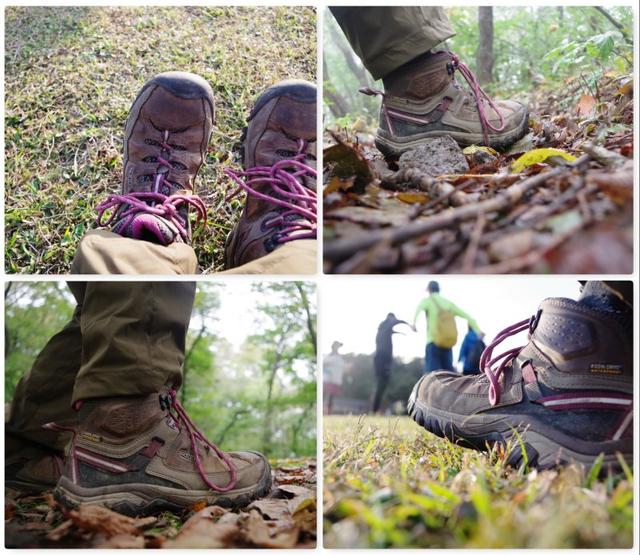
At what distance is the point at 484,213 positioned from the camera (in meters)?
0.90

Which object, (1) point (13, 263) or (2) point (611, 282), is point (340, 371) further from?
(1) point (13, 263)

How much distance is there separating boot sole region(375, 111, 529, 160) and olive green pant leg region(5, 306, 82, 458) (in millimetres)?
859

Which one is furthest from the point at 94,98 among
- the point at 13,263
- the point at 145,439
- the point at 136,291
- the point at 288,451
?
the point at 288,451

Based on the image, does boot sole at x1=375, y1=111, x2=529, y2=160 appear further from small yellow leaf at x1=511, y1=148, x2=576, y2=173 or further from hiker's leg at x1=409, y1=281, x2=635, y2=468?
hiker's leg at x1=409, y1=281, x2=635, y2=468

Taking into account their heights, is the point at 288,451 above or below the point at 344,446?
below

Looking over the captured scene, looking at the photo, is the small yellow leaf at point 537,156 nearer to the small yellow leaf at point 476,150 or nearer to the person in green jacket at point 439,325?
the small yellow leaf at point 476,150

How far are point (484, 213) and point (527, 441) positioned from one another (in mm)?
456

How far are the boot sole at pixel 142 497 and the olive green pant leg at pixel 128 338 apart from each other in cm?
18

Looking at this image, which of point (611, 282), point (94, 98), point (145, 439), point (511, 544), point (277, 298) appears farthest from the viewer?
point (277, 298)

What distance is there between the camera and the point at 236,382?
12.9ft

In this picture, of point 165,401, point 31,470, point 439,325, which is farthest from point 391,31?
point 31,470

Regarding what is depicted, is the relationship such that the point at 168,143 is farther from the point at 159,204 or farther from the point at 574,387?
the point at 574,387

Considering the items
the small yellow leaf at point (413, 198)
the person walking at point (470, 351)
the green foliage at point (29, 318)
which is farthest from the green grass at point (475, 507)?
the green foliage at point (29, 318)

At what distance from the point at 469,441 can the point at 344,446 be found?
10.1 inches
